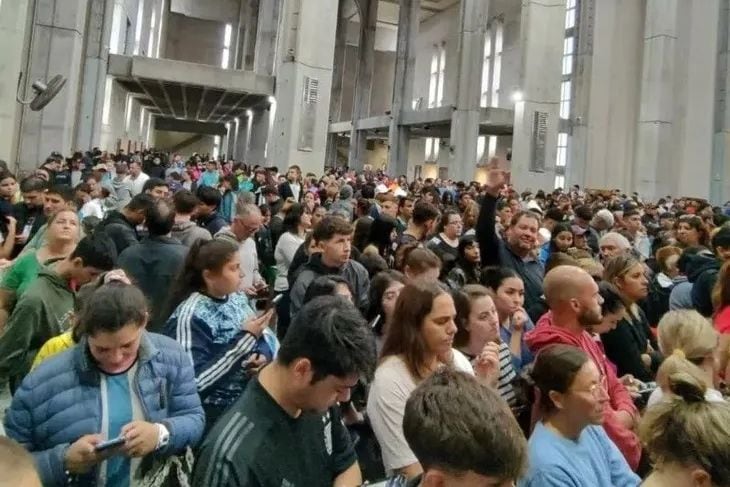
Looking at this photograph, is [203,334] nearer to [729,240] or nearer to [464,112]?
[729,240]

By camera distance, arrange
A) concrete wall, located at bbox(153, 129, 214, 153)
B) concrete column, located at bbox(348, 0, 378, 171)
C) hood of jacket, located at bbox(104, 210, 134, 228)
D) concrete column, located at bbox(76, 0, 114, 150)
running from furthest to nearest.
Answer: concrete wall, located at bbox(153, 129, 214, 153), concrete column, located at bbox(348, 0, 378, 171), concrete column, located at bbox(76, 0, 114, 150), hood of jacket, located at bbox(104, 210, 134, 228)

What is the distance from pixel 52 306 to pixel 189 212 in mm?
2371

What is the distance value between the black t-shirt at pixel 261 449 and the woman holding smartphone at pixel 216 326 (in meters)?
0.90

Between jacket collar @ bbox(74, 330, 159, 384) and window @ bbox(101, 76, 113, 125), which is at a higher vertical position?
window @ bbox(101, 76, 113, 125)

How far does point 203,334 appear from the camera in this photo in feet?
9.95

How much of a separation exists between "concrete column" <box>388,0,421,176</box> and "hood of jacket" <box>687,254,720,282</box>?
823 inches

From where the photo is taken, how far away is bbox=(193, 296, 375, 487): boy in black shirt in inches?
69.8

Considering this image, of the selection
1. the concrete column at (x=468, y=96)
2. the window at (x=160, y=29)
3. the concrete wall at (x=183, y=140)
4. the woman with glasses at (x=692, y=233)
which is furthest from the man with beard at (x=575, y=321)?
the concrete wall at (x=183, y=140)

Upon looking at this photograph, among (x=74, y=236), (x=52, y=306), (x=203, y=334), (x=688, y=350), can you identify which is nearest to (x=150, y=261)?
(x=74, y=236)

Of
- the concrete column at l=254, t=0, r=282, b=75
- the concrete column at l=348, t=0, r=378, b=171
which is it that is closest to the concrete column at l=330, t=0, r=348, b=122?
the concrete column at l=348, t=0, r=378, b=171

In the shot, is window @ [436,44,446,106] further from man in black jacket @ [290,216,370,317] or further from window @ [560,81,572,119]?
man in black jacket @ [290,216,370,317]

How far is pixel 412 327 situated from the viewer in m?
2.81

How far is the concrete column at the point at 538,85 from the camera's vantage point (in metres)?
19.8

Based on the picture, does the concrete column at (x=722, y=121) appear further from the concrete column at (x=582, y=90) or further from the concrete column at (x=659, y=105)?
the concrete column at (x=582, y=90)
